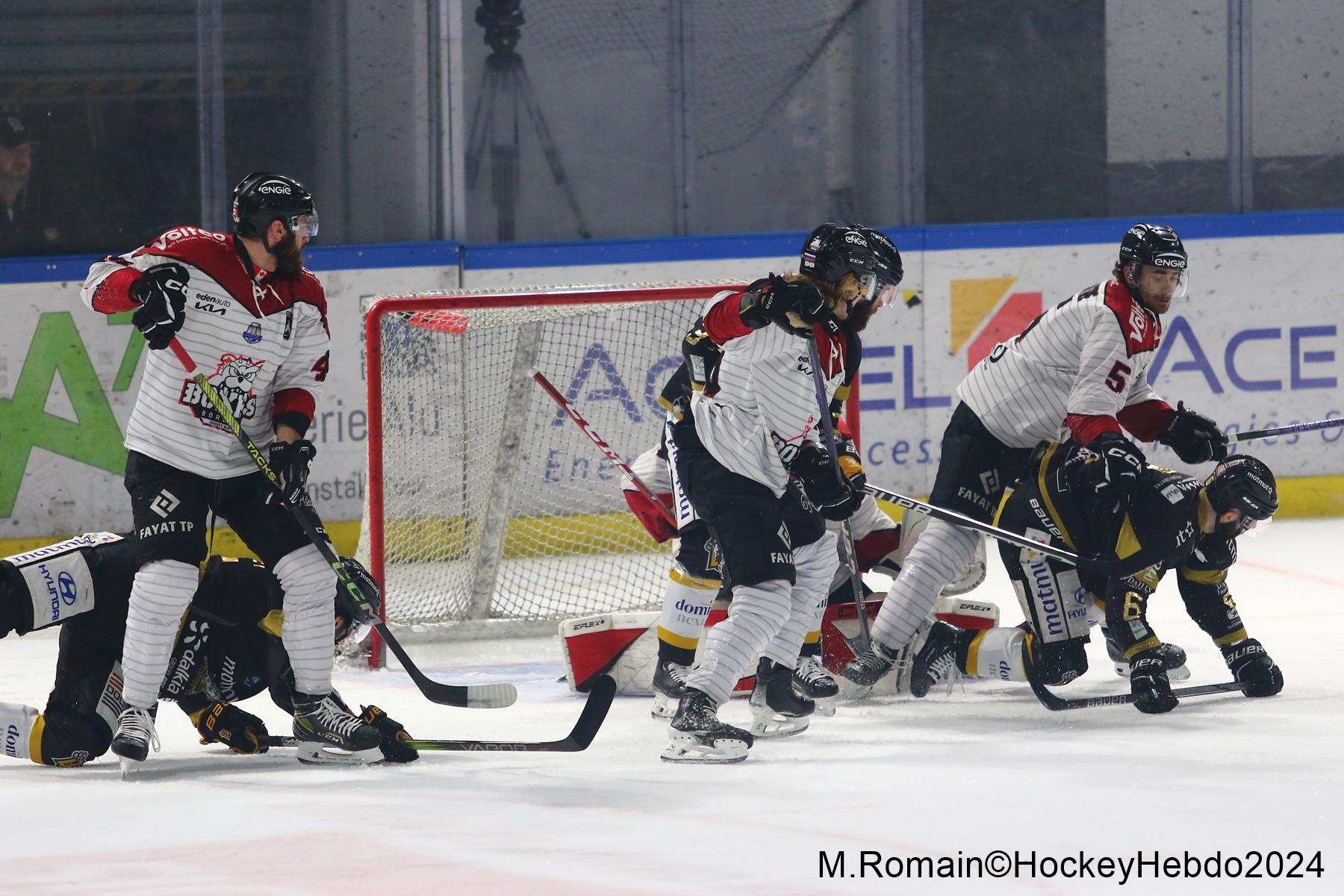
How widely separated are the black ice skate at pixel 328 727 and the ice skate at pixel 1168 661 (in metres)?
1.58

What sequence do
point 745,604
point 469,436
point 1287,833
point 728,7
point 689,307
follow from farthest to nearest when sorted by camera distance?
1. point 728,7
2. point 689,307
3. point 469,436
4. point 745,604
5. point 1287,833

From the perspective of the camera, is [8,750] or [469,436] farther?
[469,436]

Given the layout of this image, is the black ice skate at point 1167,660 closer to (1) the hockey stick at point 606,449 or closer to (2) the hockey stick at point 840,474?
(2) the hockey stick at point 840,474

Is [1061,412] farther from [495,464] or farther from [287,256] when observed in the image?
[287,256]

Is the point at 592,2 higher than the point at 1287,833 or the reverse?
higher

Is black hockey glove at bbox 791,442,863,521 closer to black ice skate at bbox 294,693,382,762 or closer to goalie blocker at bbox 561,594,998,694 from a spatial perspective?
goalie blocker at bbox 561,594,998,694

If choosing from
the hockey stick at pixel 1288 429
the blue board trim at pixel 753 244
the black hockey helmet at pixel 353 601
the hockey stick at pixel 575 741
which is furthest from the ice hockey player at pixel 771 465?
the blue board trim at pixel 753 244

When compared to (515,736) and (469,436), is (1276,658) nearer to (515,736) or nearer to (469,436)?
(515,736)

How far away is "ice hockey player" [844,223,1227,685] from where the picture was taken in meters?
3.69

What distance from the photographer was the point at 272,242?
10.5ft

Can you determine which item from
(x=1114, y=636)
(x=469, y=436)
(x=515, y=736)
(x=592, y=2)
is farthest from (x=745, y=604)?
(x=592, y=2)

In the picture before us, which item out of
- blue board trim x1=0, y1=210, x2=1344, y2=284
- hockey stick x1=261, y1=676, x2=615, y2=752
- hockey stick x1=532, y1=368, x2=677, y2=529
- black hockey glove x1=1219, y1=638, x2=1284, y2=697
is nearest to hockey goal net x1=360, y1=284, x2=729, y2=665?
hockey stick x1=532, y1=368, x2=677, y2=529

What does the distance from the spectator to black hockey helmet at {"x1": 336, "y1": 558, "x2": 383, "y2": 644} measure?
2.83 metres

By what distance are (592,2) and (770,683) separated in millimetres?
3512
